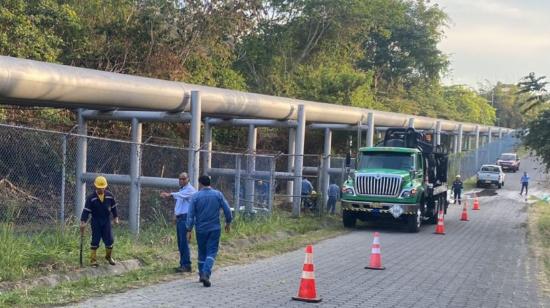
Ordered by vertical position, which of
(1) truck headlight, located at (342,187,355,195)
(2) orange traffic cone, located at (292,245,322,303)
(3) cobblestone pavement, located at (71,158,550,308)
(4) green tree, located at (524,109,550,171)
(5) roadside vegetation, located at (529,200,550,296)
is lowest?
(5) roadside vegetation, located at (529,200,550,296)

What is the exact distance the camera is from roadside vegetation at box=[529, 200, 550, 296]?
14.0 meters

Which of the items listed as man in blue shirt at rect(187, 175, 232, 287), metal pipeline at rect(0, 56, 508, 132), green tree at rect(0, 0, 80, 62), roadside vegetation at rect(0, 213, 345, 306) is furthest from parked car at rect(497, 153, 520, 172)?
man in blue shirt at rect(187, 175, 232, 287)

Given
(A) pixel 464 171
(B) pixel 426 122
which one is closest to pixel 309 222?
(B) pixel 426 122

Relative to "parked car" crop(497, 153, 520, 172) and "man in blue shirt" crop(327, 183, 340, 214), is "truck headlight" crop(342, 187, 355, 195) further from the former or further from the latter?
"parked car" crop(497, 153, 520, 172)

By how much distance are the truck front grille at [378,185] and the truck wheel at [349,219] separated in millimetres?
929

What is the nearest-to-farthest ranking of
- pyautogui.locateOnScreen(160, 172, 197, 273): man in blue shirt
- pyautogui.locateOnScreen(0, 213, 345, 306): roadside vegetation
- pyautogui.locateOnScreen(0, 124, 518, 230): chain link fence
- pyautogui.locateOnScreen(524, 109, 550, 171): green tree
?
1. pyautogui.locateOnScreen(0, 213, 345, 306): roadside vegetation
2. pyautogui.locateOnScreen(160, 172, 197, 273): man in blue shirt
3. pyautogui.locateOnScreen(0, 124, 518, 230): chain link fence
4. pyautogui.locateOnScreen(524, 109, 550, 171): green tree

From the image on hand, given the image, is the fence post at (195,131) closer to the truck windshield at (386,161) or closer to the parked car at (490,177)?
the truck windshield at (386,161)

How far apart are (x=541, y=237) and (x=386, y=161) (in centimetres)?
541

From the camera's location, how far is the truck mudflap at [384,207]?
2153 centimetres

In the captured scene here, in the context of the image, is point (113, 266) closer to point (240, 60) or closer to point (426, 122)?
point (426, 122)

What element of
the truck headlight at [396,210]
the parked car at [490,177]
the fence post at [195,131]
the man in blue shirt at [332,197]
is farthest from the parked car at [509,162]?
the fence post at [195,131]

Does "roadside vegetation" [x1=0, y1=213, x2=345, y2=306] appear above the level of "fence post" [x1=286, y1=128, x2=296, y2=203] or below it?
below

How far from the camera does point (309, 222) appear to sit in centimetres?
2225

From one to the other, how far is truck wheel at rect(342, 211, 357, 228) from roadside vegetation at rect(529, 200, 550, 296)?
5.46 metres
